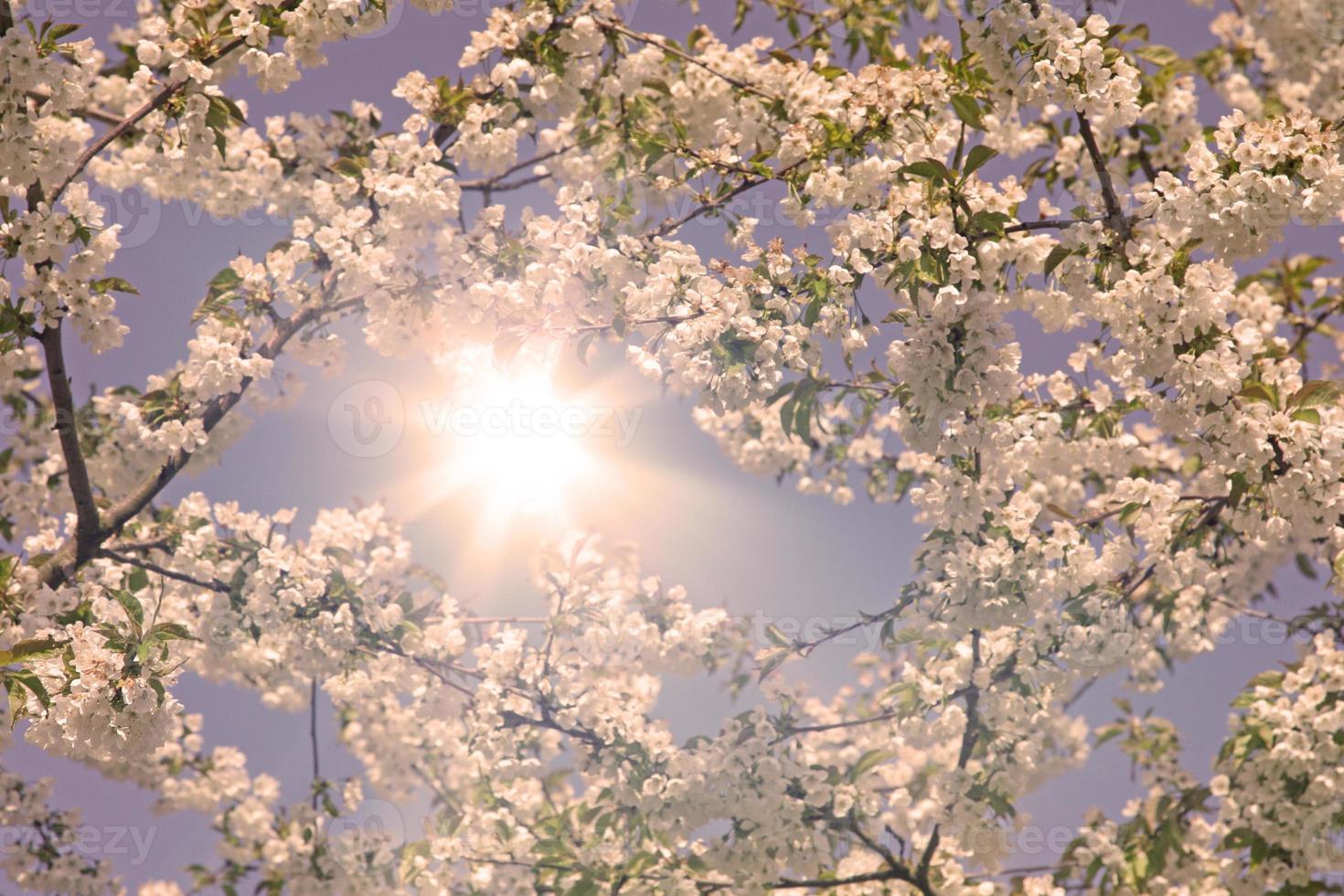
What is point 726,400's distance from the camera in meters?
3.63

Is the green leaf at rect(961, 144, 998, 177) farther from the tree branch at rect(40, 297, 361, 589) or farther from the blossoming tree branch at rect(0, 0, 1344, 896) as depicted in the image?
the tree branch at rect(40, 297, 361, 589)

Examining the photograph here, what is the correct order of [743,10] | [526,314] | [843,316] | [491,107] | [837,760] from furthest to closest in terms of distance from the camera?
[837,760], [743,10], [491,107], [526,314], [843,316]

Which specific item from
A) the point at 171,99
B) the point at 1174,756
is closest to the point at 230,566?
the point at 171,99

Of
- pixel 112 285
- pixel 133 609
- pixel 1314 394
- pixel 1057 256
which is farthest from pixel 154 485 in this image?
pixel 1314 394

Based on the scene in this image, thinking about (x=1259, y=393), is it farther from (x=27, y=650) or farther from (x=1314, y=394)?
(x=27, y=650)

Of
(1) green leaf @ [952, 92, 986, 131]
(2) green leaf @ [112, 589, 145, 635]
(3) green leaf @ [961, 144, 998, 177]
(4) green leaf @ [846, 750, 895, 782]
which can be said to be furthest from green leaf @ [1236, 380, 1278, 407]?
(2) green leaf @ [112, 589, 145, 635]

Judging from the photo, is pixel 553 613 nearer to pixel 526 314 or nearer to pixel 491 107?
pixel 526 314

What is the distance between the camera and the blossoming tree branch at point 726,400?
346 centimetres

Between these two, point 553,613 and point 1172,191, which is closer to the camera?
point 1172,191

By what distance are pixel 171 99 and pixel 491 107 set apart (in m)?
1.43

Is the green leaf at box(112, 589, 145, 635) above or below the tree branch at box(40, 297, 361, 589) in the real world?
below

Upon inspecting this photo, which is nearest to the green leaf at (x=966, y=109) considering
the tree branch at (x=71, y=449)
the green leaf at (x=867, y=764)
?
the green leaf at (x=867, y=764)

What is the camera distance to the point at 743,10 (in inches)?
243

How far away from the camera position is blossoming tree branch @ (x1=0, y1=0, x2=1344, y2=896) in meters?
3.46
